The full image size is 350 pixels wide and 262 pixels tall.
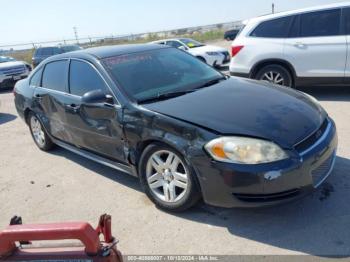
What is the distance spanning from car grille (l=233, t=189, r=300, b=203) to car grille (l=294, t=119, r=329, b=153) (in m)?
0.35

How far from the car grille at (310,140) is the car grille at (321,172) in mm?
217

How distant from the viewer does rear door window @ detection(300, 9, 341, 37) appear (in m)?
7.02

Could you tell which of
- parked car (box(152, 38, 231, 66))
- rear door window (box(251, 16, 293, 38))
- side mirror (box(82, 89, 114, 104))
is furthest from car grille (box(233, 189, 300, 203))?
parked car (box(152, 38, 231, 66))

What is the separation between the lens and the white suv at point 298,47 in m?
6.98

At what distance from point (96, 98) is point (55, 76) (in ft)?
5.15

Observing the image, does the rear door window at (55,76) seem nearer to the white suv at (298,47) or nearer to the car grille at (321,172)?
the car grille at (321,172)

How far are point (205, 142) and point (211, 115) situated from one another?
13.1 inches

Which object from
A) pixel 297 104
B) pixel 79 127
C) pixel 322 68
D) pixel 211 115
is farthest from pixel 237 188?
pixel 322 68

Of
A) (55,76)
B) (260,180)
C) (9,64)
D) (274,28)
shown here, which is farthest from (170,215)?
(9,64)

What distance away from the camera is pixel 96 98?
12.7ft

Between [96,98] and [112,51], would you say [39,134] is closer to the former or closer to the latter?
[112,51]

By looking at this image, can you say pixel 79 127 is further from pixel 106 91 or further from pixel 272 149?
pixel 272 149

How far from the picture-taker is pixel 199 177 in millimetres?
3221

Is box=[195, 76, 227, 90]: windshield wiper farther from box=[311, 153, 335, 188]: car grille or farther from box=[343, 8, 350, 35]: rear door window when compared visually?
box=[343, 8, 350, 35]: rear door window
